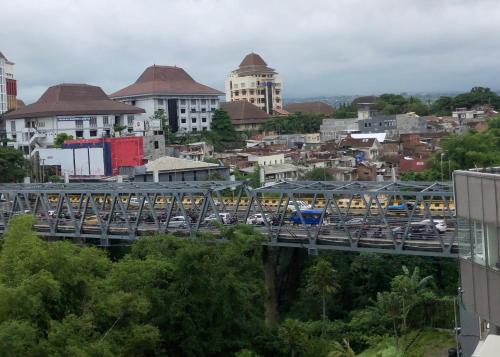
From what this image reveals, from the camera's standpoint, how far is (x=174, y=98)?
4301 inches

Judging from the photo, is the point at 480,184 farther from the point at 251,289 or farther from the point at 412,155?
the point at 412,155

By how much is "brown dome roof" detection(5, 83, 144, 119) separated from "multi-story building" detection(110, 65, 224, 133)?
1349 centimetres

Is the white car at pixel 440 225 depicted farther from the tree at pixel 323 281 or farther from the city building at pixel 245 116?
the city building at pixel 245 116

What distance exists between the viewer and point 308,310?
109 feet

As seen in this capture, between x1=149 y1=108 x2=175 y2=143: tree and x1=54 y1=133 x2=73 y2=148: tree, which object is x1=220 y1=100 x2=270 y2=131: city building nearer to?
x1=149 y1=108 x2=175 y2=143: tree

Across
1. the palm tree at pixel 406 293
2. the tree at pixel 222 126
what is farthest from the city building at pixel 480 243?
the tree at pixel 222 126

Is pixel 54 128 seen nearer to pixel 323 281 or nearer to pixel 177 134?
pixel 177 134

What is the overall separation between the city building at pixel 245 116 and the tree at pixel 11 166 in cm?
5961

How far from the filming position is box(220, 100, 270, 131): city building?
124m

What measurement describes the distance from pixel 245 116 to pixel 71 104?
4124 centimetres

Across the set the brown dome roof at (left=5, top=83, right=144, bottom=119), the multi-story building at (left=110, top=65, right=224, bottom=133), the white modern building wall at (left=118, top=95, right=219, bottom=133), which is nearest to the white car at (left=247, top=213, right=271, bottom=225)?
the brown dome roof at (left=5, top=83, right=144, bottom=119)

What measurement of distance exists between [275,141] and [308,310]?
6420 cm

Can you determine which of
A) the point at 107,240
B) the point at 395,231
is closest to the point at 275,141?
the point at 107,240

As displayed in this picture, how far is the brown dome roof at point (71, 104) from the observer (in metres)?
85.7
